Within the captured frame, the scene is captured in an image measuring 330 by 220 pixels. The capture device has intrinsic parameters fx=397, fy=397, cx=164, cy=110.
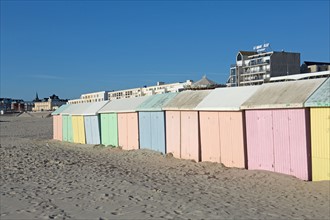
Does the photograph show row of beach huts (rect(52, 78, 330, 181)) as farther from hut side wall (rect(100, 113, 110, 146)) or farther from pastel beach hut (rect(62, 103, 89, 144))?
pastel beach hut (rect(62, 103, 89, 144))

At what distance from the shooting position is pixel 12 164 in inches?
591

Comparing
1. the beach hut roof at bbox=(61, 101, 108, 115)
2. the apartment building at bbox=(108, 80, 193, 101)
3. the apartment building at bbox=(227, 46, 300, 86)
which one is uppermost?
the apartment building at bbox=(227, 46, 300, 86)

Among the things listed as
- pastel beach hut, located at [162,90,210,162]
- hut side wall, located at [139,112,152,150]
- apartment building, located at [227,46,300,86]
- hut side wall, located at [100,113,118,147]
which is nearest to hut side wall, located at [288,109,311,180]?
pastel beach hut, located at [162,90,210,162]

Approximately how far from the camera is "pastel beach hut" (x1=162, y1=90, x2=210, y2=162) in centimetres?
1386

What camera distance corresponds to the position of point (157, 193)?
9.00 metres

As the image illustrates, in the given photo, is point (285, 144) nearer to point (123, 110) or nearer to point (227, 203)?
point (227, 203)

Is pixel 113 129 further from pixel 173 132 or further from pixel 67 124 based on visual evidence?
pixel 67 124

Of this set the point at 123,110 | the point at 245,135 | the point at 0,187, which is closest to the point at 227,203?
the point at 245,135

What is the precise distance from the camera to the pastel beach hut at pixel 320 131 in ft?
29.5

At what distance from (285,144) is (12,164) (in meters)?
10.2

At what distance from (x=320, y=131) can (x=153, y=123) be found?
26.7ft

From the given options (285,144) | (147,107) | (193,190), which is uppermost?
(147,107)

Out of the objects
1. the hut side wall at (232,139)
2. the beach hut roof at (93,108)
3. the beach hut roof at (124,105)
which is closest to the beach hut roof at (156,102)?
the beach hut roof at (124,105)

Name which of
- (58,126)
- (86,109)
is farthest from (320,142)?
(58,126)
